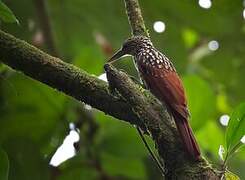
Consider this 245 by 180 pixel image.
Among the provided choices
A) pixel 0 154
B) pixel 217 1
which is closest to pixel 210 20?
pixel 217 1

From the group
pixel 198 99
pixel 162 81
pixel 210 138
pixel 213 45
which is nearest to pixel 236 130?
pixel 162 81

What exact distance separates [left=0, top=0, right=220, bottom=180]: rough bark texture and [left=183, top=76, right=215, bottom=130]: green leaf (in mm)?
1173

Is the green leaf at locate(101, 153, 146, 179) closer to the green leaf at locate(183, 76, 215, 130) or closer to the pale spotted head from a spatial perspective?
the green leaf at locate(183, 76, 215, 130)

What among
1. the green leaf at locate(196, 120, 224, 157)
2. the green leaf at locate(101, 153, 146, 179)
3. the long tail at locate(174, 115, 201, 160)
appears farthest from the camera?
the green leaf at locate(196, 120, 224, 157)

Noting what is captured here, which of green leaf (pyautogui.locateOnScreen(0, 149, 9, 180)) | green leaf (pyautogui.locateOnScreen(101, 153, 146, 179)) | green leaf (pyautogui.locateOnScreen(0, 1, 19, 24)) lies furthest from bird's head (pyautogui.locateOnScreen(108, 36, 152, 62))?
A: green leaf (pyautogui.locateOnScreen(101, 153, 146, 179))

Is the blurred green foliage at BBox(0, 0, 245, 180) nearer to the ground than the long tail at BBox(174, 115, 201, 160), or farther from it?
farther from it

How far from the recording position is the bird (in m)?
1.89

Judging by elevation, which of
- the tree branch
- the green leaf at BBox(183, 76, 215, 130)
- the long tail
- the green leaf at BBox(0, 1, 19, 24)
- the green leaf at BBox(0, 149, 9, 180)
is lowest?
the long tail

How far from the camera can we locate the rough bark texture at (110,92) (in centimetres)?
171

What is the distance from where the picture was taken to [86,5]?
137 inches

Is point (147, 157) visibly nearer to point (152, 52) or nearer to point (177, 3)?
point (177, 3)

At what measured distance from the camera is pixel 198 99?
3.00 meters

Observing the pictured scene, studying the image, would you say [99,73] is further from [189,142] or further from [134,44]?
[189,142]

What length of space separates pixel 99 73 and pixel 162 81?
1213mm
